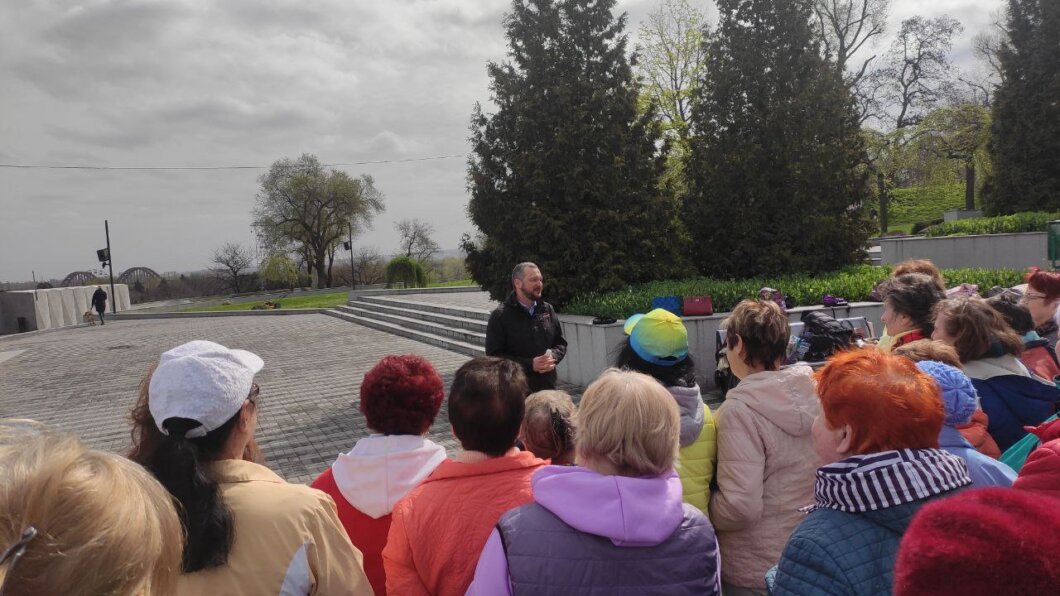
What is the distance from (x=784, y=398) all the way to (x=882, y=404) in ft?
2.90

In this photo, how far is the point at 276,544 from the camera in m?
1.75

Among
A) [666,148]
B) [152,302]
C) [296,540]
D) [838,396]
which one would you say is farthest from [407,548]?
[152,302]

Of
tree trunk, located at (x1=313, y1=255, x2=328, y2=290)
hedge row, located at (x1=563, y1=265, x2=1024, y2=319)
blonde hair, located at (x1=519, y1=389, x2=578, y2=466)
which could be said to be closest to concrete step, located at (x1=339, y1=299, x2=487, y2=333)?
hedge row, located at (x1=563, y1=265, x2=1024, y2=319)

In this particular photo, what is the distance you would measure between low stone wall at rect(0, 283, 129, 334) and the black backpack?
1404 inches

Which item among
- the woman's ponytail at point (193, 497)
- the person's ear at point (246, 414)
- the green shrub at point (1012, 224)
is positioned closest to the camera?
the woman's ponytail at point (193, 497)

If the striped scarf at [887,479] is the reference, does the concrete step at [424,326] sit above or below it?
below

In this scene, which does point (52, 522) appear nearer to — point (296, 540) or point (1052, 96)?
point (296, 540)

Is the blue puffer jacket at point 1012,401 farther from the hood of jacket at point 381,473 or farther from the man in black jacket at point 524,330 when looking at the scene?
the man in black jacket at point 524,330

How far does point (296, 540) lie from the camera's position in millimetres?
1770

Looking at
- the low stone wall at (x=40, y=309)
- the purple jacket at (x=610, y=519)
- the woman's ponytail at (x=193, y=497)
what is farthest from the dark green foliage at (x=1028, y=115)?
the low stone wall at (x=40, y=309)

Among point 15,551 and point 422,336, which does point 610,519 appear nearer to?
point 15,551

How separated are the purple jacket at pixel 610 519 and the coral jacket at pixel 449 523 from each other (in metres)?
0.27

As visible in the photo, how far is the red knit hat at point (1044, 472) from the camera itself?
139 centimetres

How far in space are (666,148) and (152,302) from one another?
154 feet
